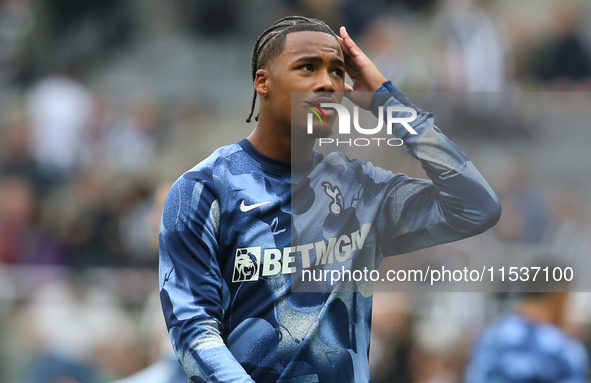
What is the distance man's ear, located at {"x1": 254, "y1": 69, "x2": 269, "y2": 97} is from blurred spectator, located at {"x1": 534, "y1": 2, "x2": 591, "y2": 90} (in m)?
6.52

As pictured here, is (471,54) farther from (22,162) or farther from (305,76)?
(305,76)

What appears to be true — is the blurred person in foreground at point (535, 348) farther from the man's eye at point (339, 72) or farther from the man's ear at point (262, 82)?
the man's ear at point (262, 82)

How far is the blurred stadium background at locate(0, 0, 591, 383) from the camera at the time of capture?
6.69 m

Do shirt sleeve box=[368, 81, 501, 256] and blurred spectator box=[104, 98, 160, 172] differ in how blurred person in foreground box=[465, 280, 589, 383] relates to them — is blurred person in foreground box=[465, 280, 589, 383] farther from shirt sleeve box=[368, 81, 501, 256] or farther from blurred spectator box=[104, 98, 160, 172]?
blurred spectator box=[104, 98, 160, 172]

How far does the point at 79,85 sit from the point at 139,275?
3926mm

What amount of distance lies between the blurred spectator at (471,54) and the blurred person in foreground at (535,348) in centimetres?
392

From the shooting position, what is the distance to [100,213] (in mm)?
7875

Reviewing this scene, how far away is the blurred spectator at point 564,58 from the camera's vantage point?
8445 millimetres

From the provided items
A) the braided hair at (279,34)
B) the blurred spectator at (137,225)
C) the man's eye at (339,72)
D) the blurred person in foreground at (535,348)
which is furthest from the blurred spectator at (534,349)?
the blurred spectator at (137,225)

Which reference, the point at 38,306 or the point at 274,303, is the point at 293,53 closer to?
the point at 274,303

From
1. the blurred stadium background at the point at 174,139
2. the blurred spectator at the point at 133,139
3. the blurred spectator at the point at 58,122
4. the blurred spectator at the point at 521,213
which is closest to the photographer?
the blurred stadium background at the point at 174,139

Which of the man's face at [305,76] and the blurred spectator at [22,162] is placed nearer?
the man's face at [305,76]

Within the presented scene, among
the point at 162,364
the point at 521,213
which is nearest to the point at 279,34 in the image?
the point at 162,364

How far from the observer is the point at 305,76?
8.56ft
